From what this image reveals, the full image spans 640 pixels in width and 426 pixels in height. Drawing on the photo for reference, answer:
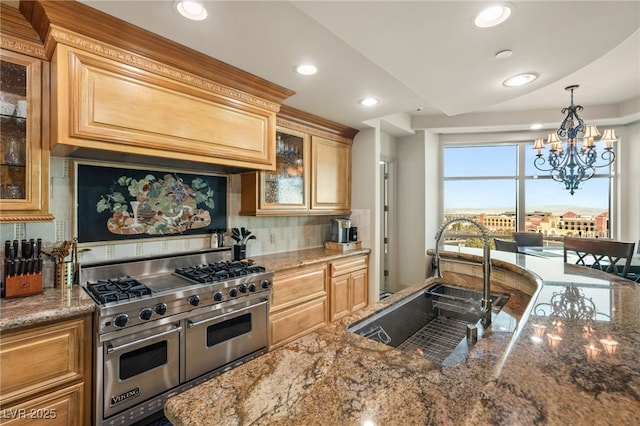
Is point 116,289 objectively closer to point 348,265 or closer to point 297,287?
point 297,287

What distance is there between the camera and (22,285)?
1.67 metres

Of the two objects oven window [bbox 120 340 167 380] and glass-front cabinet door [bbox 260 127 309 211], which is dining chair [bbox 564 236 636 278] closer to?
glass-front cabinet door [bbox 260 127 309 211]

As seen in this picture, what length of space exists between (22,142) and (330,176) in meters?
2.62

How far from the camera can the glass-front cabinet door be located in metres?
2.93

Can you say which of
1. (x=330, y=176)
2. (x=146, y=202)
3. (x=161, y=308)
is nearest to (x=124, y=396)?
(x=161, y=308)

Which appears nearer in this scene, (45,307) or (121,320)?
(45,307)

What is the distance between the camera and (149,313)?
1.77m

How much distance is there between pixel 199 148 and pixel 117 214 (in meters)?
0.78

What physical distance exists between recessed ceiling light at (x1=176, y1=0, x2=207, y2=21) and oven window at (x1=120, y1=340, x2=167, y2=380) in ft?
6.08

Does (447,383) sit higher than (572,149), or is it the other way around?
(572,149)

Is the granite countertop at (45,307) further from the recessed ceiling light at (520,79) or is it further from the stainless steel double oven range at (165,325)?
the recessed ceiling light at (520,79)

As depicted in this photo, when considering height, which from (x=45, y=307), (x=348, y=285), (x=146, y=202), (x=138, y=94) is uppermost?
(x=138, y=94)

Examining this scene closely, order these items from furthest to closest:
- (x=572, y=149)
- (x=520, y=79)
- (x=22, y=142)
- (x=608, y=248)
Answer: (x=572, y=149) → (x=608, y=248) → (x=520, y=79) → (x=22, y=142)

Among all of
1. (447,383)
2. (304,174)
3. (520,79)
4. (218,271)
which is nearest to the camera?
(447,383)
